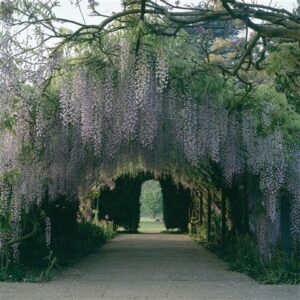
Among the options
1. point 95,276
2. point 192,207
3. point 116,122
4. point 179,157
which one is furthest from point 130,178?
point 116,122

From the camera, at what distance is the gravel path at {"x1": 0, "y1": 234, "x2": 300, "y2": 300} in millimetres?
6398

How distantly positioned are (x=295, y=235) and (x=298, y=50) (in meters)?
3.35

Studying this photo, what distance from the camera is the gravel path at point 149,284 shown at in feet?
21.0

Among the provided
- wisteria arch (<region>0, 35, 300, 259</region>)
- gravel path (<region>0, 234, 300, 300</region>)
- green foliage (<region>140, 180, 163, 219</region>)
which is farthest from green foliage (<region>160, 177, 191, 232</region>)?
green foliage (<region>140, 180, 163, 219</region>)

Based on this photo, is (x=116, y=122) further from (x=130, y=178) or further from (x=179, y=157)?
(x=130, y=178)

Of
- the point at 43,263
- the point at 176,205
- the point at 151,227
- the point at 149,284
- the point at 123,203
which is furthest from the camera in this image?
the point at 151,227

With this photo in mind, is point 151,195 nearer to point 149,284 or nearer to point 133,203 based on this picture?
point 133,203

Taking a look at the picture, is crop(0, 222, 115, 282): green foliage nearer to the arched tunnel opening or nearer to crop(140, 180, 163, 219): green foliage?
the arched tunnel opening

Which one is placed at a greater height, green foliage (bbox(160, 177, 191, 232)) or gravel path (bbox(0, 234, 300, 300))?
green foliage (bbox(160, 177, 191, 232))

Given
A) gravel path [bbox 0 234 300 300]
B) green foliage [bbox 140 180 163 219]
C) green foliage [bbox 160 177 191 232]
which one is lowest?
gravel path [bbox 0 234 300 300]

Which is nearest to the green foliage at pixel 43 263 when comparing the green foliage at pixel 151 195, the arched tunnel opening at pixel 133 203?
the arched tunnel opening at pixel 133 203

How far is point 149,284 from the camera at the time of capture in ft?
24.0

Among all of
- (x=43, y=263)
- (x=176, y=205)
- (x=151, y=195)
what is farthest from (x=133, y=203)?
(x=151, y=195)

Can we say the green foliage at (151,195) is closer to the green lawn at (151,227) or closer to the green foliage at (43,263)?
the green lawn at (151,227)
